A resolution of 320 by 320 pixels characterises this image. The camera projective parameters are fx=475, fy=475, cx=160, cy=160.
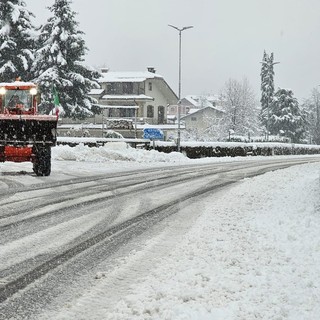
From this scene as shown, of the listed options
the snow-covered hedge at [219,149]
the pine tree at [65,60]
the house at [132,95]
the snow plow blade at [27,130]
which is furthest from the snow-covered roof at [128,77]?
the snow plow blade at [27,130]

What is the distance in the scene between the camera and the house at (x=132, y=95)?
5534cm

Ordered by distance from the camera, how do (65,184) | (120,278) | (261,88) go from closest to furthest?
(120,278)
(65,184)
(261,88)

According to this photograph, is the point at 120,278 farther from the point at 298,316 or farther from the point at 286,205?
the point at 286,205

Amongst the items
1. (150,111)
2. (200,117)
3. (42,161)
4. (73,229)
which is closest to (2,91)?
(42,161)

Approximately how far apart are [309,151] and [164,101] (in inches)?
756

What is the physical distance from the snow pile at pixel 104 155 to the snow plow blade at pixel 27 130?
24.2 ft

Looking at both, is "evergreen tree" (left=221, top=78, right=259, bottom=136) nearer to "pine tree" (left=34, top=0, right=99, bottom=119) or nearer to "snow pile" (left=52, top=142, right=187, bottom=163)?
"pine tree" (left=34, top=0, right=99, bottom=119)

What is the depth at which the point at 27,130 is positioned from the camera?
47.9ft

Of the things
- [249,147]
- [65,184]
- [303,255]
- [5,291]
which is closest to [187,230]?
[303,255]

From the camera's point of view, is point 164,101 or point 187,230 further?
point 164,101

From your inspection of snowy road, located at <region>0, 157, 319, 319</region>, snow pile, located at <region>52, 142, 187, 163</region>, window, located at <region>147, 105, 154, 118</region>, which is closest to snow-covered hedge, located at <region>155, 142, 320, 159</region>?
snow pile, located at <region>52, 142, 187, 163</region>

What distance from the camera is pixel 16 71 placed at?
117 feet

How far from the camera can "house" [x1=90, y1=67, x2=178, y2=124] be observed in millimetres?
55344

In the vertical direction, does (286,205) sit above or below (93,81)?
below
